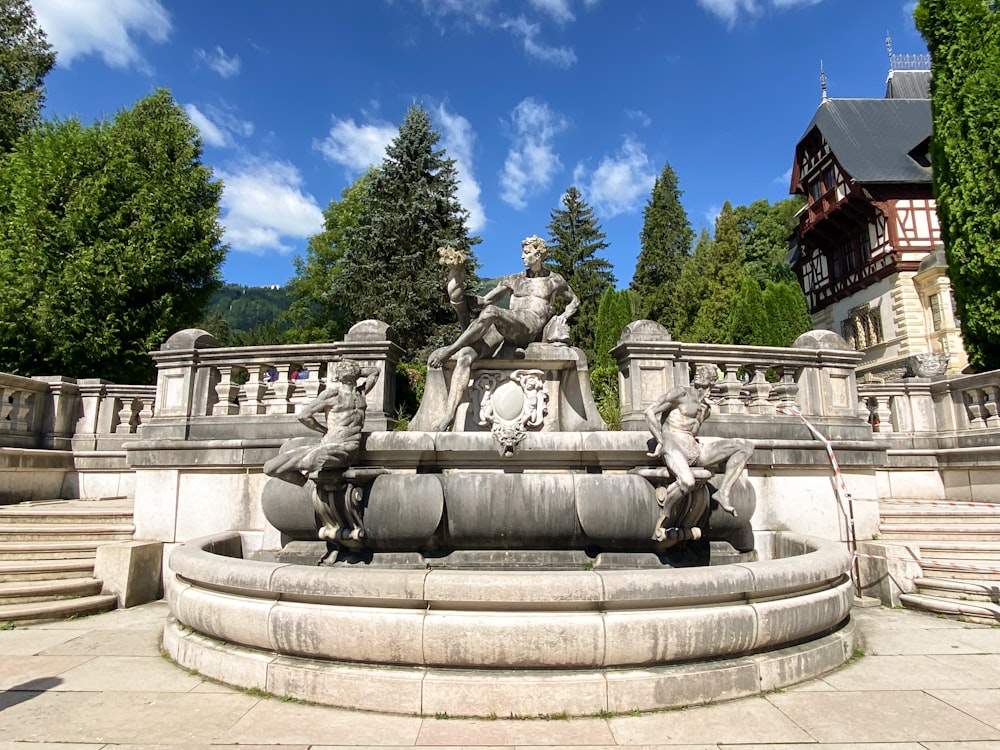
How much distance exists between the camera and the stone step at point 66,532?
7.18m

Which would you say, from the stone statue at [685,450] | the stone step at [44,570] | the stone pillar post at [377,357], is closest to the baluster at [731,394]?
the stone statue at [685,450]

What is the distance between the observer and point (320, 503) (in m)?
4.80

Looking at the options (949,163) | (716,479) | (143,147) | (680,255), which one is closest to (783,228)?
(680,255)

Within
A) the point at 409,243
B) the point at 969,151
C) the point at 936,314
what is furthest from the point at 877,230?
the point at 409,243

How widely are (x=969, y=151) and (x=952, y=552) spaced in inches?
609

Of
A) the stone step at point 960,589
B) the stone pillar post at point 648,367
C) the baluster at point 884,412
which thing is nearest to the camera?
the stone step at point 960,589

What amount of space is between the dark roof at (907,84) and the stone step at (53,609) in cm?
4824

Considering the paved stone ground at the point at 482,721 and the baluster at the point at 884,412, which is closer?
the paved stone ground at the point at 482,721

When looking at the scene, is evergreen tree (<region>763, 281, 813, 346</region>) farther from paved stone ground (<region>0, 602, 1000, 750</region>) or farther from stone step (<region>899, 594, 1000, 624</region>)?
paved stone ground (<region>0, 602, 1000, 750</region>)

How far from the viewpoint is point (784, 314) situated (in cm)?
2803

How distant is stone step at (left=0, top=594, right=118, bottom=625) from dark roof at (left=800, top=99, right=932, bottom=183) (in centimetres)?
3540

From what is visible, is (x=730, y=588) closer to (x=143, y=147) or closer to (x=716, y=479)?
(x=716, y=479)

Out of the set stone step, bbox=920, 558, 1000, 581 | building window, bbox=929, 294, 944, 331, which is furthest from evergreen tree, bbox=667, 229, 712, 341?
stone step, bbox=920, 558, 1000, 581

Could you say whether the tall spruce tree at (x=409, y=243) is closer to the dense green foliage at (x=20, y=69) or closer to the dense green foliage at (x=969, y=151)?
the dense green foliage at (x=20, y=69)
